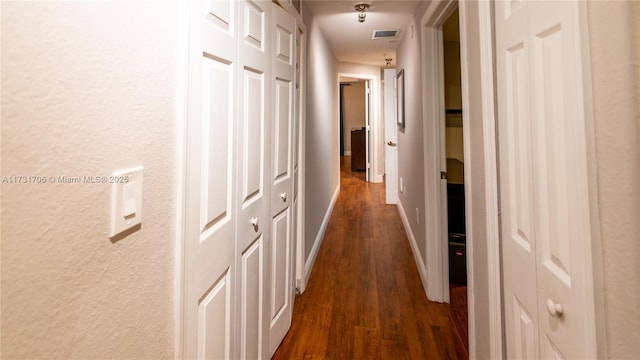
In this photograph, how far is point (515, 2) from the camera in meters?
0.96

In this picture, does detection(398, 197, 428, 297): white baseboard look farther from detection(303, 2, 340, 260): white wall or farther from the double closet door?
the double closet door

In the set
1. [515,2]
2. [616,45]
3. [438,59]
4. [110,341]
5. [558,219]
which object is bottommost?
[110,341]

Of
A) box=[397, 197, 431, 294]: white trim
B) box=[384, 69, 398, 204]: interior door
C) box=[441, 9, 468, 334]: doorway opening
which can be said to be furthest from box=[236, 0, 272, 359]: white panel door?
box=[384, 69, 398, 204]: interior door

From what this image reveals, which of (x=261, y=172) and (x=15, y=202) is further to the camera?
(x=261, y=172)

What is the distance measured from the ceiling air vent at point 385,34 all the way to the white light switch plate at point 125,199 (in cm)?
370

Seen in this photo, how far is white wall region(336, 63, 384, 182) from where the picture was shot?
5715mm

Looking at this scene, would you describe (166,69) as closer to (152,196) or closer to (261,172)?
(152,196)

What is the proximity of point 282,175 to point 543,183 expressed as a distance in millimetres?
1309

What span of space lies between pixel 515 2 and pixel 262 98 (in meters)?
1.03

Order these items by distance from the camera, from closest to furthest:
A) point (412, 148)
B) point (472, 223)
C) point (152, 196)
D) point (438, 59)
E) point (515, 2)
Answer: point (152, 196), point (515, 2), point (472, 223), point (438, 59), point (412, 148)

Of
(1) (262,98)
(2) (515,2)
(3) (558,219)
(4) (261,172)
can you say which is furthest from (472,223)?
(1) (262,98)

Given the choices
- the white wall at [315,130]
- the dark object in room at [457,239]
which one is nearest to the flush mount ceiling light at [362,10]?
the white wall at [315,130]

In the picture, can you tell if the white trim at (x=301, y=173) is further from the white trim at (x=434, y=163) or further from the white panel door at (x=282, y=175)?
the white trim at (x=434, y=163)

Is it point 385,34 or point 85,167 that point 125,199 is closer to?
point 85,167
